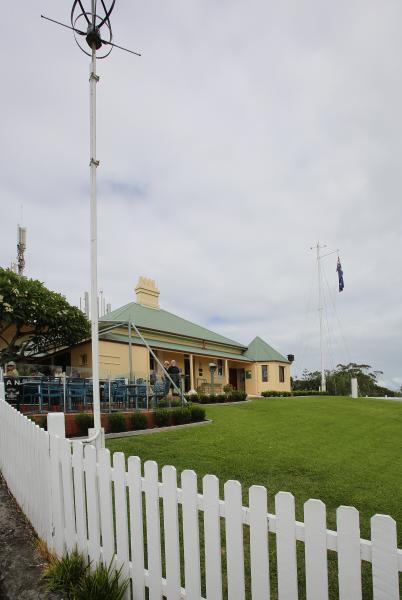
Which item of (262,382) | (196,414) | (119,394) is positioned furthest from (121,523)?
(262,382)

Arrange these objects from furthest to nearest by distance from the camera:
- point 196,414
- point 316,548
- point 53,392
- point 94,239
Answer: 1. point 196,414
2. point 53,392
3. point 94,239
4. point 316,548

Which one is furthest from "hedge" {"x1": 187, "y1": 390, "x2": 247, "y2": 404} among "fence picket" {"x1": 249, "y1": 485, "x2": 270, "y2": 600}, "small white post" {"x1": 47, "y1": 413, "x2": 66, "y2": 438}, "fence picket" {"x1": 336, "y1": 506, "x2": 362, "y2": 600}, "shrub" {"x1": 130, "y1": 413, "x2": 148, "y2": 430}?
"fence picket" {"x1": 336, "y1": 506, "x2": 362, "y2": 600}

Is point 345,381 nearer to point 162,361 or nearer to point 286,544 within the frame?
point 162,361

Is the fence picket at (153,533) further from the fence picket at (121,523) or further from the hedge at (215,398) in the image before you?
the hedge at (215,398)

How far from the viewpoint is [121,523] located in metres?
3.08

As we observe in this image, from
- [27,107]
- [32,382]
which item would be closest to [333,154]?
[27,107]

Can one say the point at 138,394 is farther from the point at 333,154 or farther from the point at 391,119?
the point at 391,119

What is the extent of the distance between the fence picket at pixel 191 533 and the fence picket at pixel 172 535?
0.29 ft

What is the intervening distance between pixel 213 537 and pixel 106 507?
3.57ft

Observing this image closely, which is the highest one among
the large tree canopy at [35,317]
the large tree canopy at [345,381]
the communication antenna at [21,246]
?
the communication antenna at [21,246]

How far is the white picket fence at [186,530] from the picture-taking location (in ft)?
6.64

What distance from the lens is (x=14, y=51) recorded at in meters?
7.98

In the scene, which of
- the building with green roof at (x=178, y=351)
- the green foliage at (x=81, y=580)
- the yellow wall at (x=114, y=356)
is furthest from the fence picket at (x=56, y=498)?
the yellow wall at (x=114, y=356)

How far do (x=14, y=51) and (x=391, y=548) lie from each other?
9.72 metres
